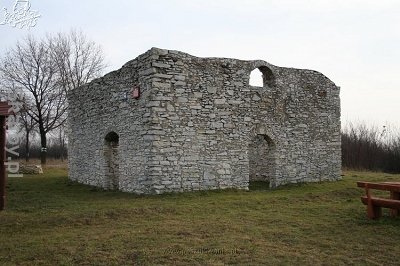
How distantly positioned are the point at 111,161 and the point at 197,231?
25.4ft

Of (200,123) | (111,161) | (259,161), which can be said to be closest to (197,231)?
(200,123)

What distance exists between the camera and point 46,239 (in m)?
6.17

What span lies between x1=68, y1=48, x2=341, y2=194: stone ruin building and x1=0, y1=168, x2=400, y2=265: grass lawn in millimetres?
1113

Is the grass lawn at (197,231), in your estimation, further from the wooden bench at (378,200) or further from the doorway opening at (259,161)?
the doorway opening at (259,161)

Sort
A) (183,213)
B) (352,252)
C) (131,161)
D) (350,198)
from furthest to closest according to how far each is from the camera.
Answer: (131,161)
(350,198)
(183,213)
(352,252)

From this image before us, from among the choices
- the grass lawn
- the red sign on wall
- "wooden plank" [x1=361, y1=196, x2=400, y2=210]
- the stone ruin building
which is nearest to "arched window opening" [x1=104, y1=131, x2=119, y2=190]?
the stone ruin building

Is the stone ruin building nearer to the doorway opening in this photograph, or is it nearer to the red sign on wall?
the red sign on wall

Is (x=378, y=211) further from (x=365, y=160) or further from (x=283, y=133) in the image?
(x=365, y=160)

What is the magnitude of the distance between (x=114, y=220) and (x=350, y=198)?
6550 mm

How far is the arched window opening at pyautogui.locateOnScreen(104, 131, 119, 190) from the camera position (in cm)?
1346

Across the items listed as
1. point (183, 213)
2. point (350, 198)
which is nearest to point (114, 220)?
point (183, 213)

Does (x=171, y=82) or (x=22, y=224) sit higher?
(x=171, y=82)

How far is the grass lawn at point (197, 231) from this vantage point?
16.8 ft

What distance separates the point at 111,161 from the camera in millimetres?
13711
